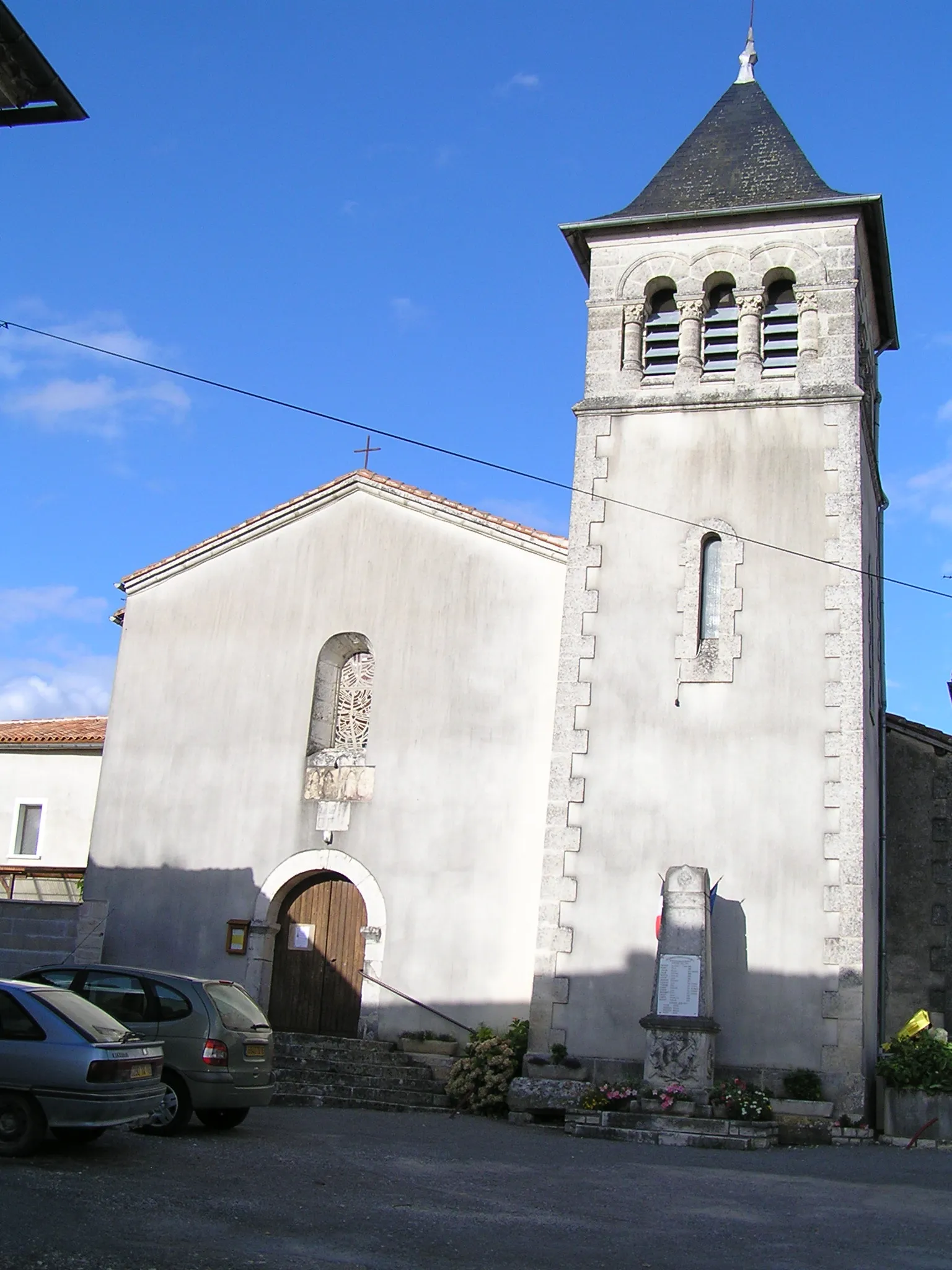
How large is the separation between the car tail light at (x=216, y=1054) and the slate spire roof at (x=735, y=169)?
477 inches

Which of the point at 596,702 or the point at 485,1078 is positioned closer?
the point at 485,1078

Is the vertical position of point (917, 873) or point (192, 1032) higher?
point (917, 873)

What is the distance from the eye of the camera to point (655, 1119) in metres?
13.5

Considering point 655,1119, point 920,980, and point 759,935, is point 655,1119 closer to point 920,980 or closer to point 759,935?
point 759,935

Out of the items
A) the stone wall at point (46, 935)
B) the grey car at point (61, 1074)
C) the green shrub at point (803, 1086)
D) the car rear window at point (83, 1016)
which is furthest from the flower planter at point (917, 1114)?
the stone wall at point (46, 935)

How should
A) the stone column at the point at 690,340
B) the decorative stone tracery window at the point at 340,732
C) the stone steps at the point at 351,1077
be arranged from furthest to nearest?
the decorative stone tracery window at the point at 340,732, the stone column at the point at 690,340, the stone steps at the point at 351,1077

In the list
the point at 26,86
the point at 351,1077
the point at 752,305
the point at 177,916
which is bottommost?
the point at 351,1077

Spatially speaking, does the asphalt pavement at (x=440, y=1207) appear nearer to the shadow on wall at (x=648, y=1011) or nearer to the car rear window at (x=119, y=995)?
the car rear window at (x=119, y=995)

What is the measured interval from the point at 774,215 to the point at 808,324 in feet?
5.33

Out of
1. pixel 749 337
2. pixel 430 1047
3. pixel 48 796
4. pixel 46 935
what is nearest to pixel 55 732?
pixel 48 796

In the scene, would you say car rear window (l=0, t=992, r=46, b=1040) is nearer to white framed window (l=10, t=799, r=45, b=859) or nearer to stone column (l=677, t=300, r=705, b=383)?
stone column (l=677, t=300, r=705, b=383)

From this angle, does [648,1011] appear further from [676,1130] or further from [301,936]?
[301,936]

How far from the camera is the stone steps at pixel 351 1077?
577 inches

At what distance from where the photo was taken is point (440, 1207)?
8242 millimetres
